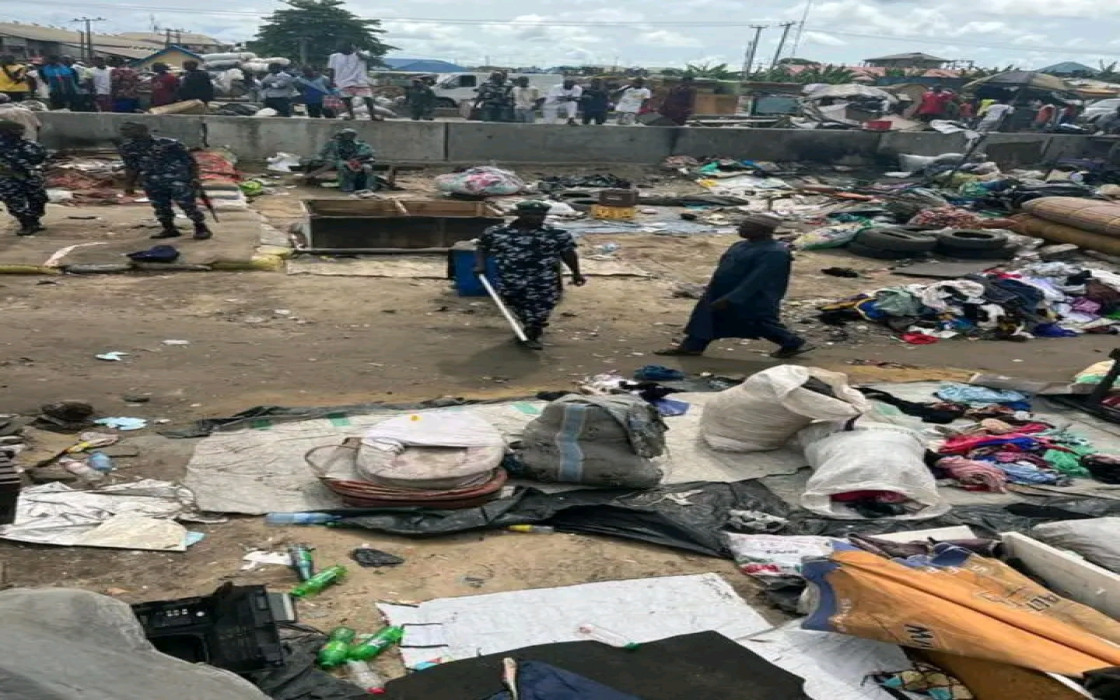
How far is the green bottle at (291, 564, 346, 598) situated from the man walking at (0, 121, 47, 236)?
837 centimetres

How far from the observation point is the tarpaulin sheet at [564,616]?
3551mm

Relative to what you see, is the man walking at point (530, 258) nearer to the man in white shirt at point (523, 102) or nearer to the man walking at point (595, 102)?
the man walking at point (595, 102)

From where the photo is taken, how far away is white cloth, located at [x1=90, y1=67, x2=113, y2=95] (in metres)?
17.8

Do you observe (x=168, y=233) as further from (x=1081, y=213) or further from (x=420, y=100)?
(x=1081, y=213)

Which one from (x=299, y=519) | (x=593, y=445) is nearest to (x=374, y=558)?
(x=299, y=519)

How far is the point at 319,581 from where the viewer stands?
3.92 m

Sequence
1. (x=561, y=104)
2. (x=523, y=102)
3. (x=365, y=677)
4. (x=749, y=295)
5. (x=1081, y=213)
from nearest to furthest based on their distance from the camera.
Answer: (x=365, y=677)
(x=749, y=295)
(x=1081, y=213)
(x=561, y=104)
(x=523, y=102)

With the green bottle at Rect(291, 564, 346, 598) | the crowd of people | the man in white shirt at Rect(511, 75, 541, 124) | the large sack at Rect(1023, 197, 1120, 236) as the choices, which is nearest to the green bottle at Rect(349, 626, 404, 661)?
the green bottle at Rect(291, 564, 346, 598)

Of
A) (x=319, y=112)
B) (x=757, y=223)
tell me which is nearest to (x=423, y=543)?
(x=757, y=223)

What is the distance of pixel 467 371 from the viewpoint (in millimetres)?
7223

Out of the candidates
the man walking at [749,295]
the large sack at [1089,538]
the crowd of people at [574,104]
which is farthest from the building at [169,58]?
the large sack at [1089,538]

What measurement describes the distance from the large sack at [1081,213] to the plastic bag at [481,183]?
7.48m

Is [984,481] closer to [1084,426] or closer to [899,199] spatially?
[1084,426]

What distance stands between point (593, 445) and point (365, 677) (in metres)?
1.97
